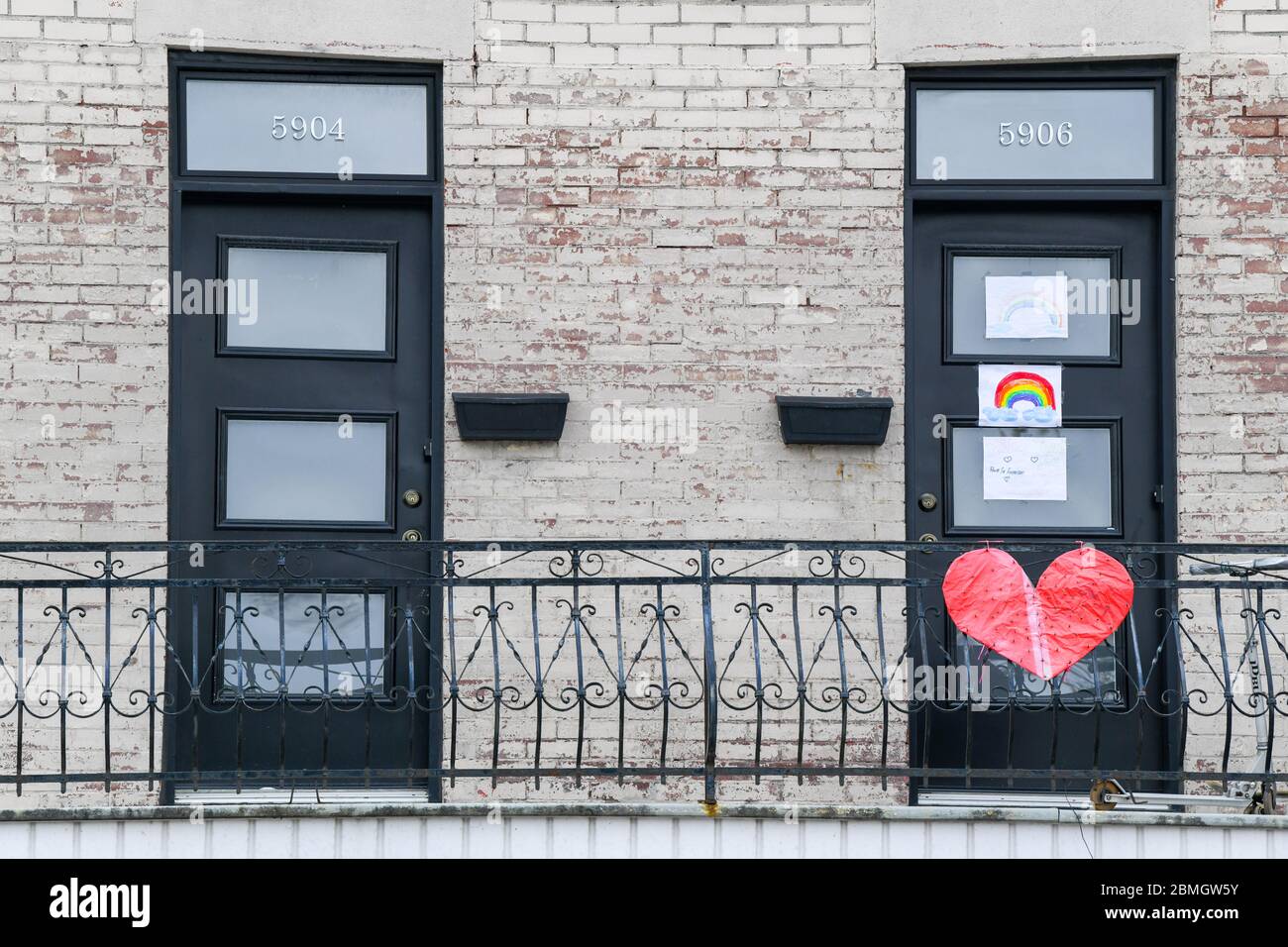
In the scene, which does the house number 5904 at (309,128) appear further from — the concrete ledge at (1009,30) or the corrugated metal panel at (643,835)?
the corrugated metal panel at (643,835)

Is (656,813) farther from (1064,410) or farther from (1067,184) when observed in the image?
(1067,184)

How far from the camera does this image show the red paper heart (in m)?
5.59

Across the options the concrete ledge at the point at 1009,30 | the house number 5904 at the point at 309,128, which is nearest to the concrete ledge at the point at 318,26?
the house number 5904 at the point at 309,128

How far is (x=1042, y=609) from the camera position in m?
5.62

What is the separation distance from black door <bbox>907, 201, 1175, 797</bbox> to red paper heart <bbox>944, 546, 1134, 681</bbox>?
1.01 m

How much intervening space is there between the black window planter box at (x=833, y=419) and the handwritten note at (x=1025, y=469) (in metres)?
0.56

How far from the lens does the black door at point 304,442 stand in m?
6.52

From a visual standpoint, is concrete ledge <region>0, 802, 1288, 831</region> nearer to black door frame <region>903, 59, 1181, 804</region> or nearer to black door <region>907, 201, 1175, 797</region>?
black door <region>907, 201, 1175, 797</region>

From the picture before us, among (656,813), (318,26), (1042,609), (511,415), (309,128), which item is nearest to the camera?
(656,813)

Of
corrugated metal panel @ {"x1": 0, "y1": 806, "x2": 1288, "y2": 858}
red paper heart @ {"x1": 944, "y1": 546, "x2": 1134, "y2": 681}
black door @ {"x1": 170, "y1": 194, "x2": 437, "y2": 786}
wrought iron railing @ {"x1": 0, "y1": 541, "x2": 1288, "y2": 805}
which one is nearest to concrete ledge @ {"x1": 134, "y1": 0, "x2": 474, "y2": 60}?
black door @ {"x1": 170, "y1": 194, "x2": 437, "y2": 786}

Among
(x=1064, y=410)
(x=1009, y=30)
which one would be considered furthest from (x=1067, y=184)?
(x=1064, y=410)

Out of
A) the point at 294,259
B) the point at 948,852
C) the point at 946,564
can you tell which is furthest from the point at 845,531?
the point at 294,259

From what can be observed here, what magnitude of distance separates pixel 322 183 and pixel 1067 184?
3136 millimetres

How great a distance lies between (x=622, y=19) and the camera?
6684 millimetres
